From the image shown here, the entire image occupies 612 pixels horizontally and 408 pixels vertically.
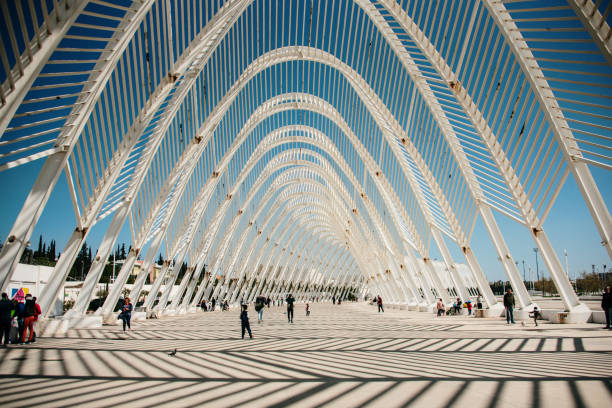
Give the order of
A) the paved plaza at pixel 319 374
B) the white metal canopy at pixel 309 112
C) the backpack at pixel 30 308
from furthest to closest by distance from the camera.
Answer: the backpack at pixel 30 308
the white metal canopy at pixel 309 112
the paved plaza at pixel 319 374

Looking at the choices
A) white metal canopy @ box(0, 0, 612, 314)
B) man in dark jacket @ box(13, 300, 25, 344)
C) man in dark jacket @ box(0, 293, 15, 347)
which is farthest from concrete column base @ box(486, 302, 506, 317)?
man in dark jacket @ box(0, 293, 15, 347)

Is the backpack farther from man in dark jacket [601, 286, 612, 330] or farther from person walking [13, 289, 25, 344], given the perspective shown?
man in dark jacket [601, 286, 612, 330]

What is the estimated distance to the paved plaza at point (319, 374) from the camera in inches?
182

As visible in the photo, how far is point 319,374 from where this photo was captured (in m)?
6.12

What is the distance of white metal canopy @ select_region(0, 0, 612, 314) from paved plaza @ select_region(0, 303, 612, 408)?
363 cm

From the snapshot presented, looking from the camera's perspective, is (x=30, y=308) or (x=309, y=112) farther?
(x=309, y=112)

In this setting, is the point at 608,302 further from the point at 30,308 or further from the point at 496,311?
the point at 30,308

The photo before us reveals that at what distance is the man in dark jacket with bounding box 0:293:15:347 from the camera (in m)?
9.50

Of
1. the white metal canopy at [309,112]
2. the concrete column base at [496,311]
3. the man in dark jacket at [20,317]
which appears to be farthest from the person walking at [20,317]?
the concrete column base at [496,311]

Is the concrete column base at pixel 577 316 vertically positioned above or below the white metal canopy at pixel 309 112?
below

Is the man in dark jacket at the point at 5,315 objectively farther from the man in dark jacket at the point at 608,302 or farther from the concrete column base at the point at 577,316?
the concrete column base at the point at 577,316

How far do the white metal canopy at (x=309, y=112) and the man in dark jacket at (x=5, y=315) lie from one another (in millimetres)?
752

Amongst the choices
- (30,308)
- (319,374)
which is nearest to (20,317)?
(30,308)

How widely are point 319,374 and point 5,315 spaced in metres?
7.89
